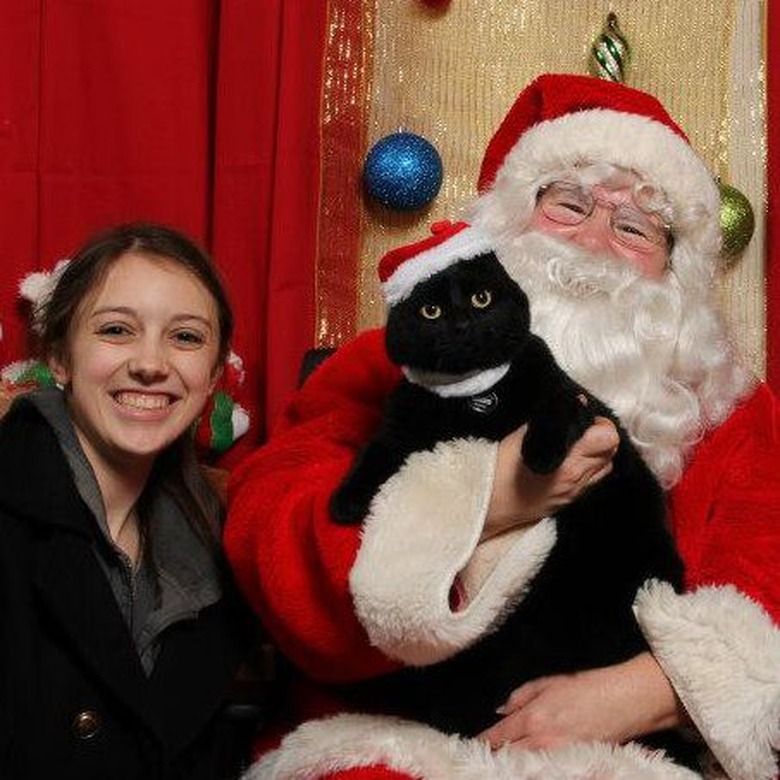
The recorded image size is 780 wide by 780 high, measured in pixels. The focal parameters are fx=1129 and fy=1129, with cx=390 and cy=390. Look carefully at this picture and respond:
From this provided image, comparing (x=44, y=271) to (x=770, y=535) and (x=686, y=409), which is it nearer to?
(x=686, y=409)

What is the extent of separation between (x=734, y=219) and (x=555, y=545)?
1072 millimetres

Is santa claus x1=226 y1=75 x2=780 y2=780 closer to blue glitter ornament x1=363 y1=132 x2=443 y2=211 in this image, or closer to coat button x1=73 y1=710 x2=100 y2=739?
coat button x1=73 y1=710 x2=100 y2=739

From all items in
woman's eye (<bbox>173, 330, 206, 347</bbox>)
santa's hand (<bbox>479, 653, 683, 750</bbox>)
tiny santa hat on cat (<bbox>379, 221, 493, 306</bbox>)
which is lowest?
santa's hand (<bbox>479, 653, 683, 750</bbox>)

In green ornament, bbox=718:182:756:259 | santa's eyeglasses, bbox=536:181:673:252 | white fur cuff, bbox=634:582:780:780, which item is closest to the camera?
white fur cuff, bbox=634:582:780:780

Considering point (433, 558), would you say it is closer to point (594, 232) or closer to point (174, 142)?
point (594, 232)

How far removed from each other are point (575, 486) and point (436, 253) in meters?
0.30

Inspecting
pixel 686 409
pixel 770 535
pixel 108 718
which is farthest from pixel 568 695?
pixel 108 718

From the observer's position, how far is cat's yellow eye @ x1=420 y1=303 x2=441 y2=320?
116cm

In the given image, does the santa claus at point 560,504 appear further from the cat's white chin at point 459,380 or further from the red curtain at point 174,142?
the red curtain at point 174,142

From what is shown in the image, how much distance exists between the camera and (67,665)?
137cm

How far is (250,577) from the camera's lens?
1421 millimetres

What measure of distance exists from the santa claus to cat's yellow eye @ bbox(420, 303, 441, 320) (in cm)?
17

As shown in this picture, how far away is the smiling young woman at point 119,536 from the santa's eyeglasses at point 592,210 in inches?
20.0

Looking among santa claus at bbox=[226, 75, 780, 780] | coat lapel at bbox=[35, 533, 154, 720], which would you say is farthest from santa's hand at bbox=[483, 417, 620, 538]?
coat lapel at bbox=[35, 533, 154, 720]
